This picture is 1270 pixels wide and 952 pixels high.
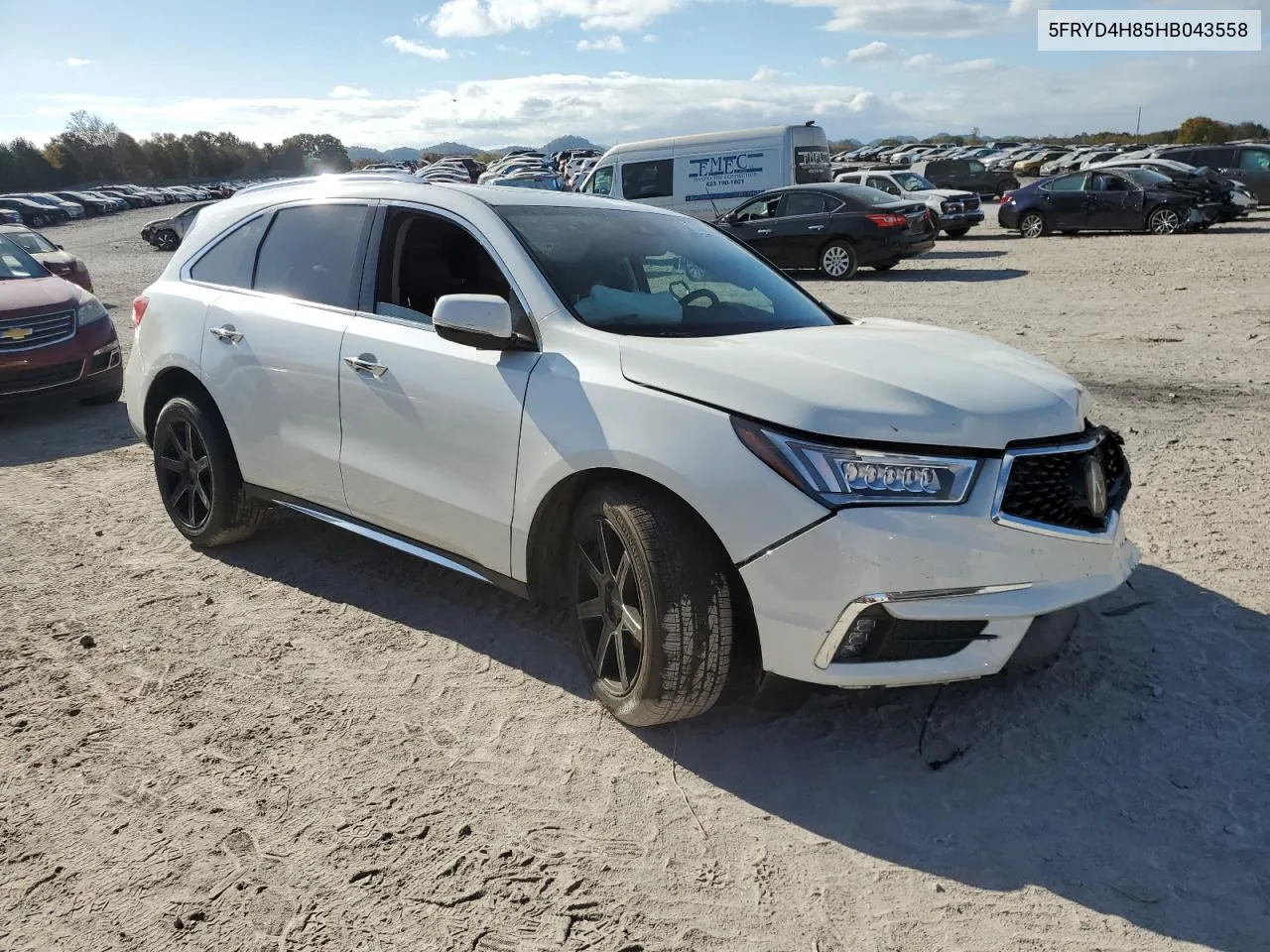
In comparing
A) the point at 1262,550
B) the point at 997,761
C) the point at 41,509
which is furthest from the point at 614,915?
the point at 41,509

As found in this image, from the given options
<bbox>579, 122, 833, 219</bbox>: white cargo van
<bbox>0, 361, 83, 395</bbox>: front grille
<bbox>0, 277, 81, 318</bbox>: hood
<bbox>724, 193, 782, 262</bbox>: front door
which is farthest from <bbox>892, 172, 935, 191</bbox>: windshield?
<bbox>0, 361, 83, 395</bbox>: front grille

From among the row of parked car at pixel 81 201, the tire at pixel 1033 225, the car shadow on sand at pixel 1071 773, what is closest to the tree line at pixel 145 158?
the row of parked car at pixel 81 201

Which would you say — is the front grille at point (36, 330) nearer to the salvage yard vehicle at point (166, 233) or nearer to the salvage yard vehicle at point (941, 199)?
the salvage yard vehicle at point (941, 199)

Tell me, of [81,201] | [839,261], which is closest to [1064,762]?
[839,261]

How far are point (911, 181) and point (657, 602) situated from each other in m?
21.6

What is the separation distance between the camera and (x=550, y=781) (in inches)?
120

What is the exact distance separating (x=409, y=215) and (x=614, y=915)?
2821 millimetres

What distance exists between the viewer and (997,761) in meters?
3.06

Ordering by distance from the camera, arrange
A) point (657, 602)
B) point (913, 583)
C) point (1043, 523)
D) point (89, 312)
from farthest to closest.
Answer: point (89, 312) < point (657, 602) < point (1043, 523) < point (913, 583)

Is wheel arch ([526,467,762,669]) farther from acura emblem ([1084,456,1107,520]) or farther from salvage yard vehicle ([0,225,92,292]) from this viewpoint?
salvage yard vehicle ([0,225,92,292])

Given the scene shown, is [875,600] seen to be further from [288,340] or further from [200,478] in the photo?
[200,478]

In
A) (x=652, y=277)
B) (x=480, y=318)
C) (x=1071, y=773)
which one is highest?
(x=652, y=277)

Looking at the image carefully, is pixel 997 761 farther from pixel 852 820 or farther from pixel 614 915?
pixel 614 915

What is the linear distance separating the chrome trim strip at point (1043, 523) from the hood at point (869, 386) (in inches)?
1.8
